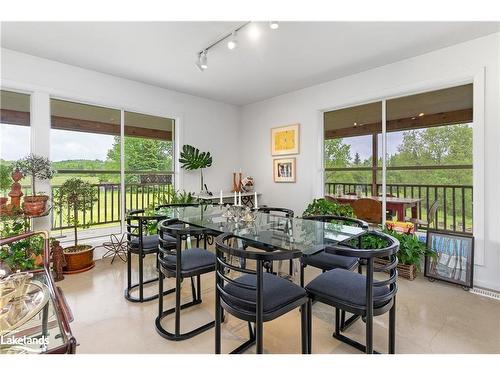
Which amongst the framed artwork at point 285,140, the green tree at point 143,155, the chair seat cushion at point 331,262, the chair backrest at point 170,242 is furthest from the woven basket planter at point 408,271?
the green tree at point 143,155

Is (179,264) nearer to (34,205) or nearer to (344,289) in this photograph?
(344,289)

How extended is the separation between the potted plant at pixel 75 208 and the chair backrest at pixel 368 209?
3809 millimetres

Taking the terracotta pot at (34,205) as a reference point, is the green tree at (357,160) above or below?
above

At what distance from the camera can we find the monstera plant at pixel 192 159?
457 cm

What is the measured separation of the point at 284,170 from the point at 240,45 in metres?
2.35

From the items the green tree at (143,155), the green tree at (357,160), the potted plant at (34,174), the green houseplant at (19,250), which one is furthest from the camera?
the green tree at (143,155)

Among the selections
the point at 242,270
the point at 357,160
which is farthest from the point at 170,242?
the point at 357,160

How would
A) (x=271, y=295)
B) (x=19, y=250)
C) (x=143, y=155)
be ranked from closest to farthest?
(x=271, y=295) < (x=19, y=250) < (x=143, y=155)

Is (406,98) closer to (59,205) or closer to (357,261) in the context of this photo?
(357,261)

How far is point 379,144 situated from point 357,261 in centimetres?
214

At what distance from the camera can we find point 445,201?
3.26 metres

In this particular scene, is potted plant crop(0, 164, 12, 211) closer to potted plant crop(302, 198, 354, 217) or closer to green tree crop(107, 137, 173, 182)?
green tree crop(107, 137, 173, 182)

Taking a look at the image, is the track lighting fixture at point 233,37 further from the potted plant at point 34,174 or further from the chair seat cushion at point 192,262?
the potted plant at point 34,174
